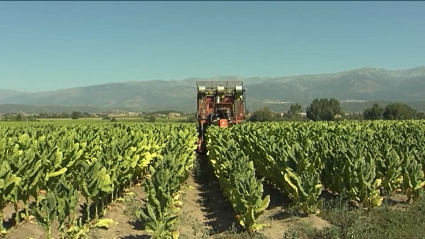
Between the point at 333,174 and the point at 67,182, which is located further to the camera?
the point at 333,174

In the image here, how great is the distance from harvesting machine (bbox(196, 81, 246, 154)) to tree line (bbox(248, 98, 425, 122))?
4434 centimetres

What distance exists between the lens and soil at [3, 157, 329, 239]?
26.3 feet

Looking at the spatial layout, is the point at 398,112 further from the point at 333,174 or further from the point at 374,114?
the point at 333,174

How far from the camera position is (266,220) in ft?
29.0

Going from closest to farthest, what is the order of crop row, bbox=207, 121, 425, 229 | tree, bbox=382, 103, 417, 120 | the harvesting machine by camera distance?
crop row, bbox=207, 121, 425, 229
the harvesting machine
tree, bbox=382, 103, 417, 120

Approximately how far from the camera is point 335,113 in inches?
3597

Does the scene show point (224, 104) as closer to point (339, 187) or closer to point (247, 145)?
point (247, 145)

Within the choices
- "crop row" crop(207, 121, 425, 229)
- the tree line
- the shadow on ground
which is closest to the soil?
the shadow on ground

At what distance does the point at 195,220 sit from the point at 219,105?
614 inches

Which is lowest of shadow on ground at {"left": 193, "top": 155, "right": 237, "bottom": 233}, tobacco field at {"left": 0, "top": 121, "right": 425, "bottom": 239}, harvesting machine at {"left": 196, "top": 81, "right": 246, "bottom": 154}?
shadow on ground at {"left": 193, "top": 155, "right": 237, "bottom": 233}

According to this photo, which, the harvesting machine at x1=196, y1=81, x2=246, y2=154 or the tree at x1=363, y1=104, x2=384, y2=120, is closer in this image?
the harvesting machine at x1=196, y1=81, x2=246, y2=154

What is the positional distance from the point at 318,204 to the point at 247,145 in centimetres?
533

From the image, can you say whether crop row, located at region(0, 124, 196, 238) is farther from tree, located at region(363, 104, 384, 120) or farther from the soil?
tree, located at region(363, 104, 384, 120)

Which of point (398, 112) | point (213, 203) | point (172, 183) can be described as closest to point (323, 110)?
point (398, 112)
